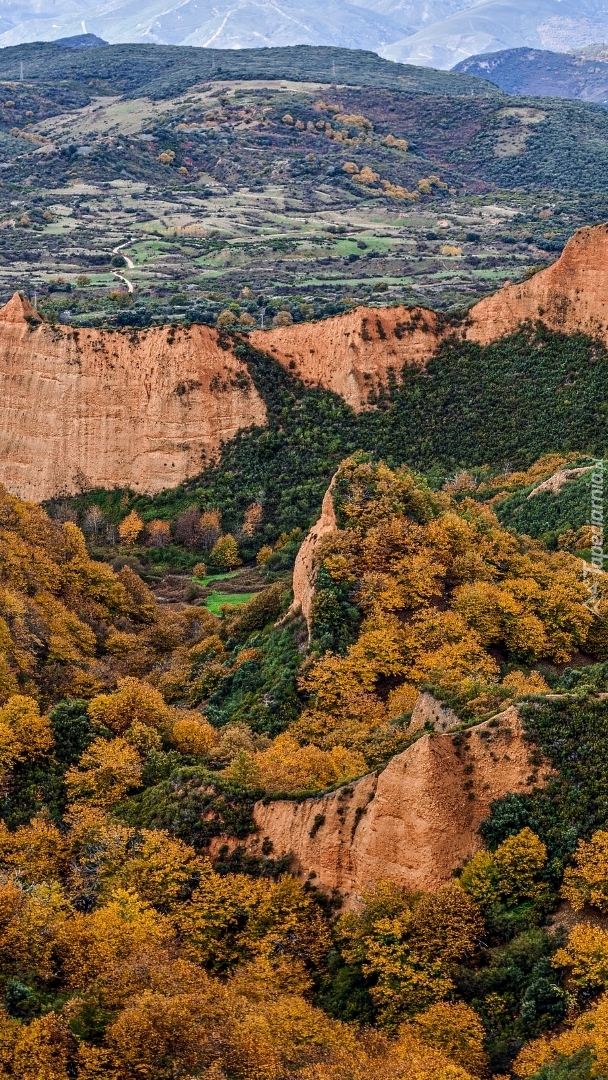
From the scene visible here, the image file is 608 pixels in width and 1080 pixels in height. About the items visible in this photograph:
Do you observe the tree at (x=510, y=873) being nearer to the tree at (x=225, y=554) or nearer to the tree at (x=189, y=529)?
the tree at (x=225, y=554)

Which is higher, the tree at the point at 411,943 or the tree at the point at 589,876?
the tree at the point at 589,876

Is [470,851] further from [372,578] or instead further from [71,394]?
[71,394]

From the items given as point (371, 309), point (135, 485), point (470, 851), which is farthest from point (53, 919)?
point (371, 309)

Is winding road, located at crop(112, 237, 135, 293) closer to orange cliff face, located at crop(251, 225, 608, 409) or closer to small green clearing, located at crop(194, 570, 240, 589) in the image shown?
orange cliff face, located at crop(251, 225, 608, 409)

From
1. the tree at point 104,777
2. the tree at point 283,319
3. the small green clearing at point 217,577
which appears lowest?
the small green clearing at point 217,577

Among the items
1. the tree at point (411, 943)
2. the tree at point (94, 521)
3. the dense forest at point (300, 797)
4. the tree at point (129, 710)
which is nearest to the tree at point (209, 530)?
the tree at point (94, 521)

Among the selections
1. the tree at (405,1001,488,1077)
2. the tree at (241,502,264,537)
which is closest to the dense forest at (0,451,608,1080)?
the tree at (405,1001,488,1077)
